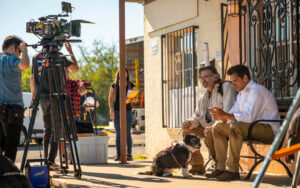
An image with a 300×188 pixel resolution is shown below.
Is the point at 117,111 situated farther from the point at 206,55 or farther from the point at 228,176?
the point at 228,176

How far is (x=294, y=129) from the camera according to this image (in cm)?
605

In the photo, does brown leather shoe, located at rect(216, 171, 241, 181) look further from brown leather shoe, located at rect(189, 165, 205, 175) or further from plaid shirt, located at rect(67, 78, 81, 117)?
plaid shirt, located at rect(67, 78, 81, 117)

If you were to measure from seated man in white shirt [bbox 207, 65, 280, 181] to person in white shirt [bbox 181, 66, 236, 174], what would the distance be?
404mm

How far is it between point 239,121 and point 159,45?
5.44 meters

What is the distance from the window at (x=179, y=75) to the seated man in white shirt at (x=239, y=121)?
364 cm

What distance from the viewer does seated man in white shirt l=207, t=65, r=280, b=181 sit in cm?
711

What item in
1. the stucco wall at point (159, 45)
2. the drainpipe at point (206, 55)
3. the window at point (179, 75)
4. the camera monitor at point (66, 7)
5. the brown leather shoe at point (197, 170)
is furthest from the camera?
the window at point (179, 75)

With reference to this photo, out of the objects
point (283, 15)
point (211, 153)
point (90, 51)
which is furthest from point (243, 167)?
point (90, 51)

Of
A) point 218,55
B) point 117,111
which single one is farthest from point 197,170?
point 117,111

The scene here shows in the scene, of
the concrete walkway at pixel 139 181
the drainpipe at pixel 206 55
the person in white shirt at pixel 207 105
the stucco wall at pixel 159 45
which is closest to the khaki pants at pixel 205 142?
the person in white shirt at pixel 207 105

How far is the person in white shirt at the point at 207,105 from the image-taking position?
7955 millimetres

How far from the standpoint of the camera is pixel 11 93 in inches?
300

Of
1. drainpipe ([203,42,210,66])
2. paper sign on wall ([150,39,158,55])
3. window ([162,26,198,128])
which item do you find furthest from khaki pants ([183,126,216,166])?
paper sign on wall ([150,39,158,55])

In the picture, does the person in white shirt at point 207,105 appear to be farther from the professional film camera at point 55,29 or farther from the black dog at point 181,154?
the professional film camera at point 55,29
